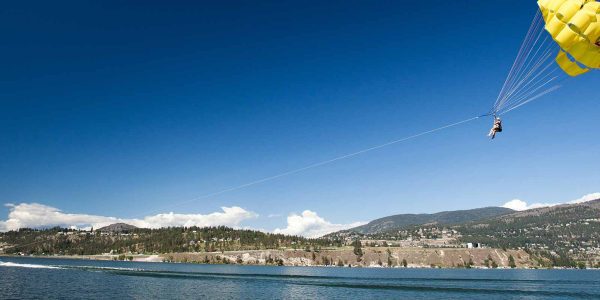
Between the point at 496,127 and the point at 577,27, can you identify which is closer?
the point at 577,27

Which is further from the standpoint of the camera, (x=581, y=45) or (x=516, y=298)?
(x=516, y=298)

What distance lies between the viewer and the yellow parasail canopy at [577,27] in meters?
18.8

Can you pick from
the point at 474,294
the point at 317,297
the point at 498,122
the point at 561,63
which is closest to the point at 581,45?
the point at 561,63

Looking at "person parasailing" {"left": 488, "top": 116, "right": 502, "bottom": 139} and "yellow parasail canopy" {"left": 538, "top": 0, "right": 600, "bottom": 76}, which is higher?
"yellow parasail canopy" {"left": 538, "top": 0, "right": 600, "bottom": 76}

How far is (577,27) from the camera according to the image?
18.8 m

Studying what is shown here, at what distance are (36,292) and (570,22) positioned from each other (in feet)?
241

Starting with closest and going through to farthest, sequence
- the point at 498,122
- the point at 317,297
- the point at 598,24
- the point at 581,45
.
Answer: the point at 598,24
the point at 581,45
the point at 498,122
the point at 317,297

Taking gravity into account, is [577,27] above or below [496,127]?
above

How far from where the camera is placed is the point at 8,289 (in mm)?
69312

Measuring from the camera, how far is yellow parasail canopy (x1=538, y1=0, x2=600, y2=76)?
61.6 feet

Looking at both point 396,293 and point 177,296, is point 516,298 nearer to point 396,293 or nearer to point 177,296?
point 396,293

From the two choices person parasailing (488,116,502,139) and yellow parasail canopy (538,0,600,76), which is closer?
yellow parasail canopy (538,0,600,76)

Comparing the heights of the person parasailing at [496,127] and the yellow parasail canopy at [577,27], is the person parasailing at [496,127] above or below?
below

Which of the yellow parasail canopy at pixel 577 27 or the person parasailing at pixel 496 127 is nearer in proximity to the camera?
the yellow parasail canopy at pixel 577 27
